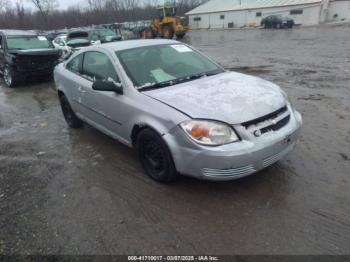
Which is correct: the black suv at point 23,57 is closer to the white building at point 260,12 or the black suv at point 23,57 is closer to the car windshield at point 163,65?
the car windshield at point 163,65

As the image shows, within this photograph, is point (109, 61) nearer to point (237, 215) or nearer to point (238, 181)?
point (238, 181)

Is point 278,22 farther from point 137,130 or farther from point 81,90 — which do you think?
point 137,130

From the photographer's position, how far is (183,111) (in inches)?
119

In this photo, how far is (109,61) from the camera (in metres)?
4.01

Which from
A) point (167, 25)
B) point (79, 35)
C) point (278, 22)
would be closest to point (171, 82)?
point (79, 35)

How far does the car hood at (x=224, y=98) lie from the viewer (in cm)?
296

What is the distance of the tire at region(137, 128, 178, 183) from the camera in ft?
10.5

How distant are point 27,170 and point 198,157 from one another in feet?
8.64

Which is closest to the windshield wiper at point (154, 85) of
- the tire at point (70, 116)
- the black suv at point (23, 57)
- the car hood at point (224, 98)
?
the car hood at point (224, 98)

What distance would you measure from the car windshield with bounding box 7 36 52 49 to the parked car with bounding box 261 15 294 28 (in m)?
30.4

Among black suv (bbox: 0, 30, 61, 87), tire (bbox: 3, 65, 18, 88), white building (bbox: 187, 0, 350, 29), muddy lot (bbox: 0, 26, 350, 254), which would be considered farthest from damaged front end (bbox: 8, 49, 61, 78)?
white building (bbox: 187, 0, 350, 29)

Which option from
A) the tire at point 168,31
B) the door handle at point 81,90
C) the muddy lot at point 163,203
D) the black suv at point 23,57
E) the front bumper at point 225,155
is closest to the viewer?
the muddy lot at point 163,203

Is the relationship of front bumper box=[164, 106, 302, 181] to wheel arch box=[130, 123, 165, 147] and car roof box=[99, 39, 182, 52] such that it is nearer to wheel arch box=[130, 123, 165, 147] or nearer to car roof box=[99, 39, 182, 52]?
wheel arch box=[130, 123, 165, 147]

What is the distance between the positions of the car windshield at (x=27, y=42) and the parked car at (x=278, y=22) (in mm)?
30402
